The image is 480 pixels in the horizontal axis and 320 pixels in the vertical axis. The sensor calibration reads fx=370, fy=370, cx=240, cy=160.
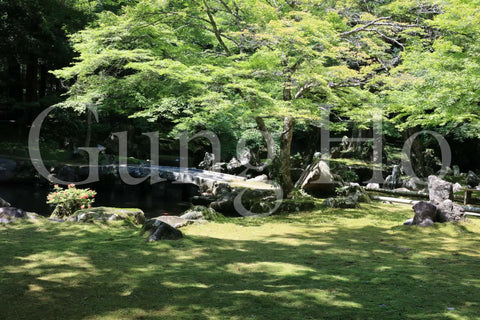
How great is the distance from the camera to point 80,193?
29.5ft

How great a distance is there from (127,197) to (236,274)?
40.0 feet

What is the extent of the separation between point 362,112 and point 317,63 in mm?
2316

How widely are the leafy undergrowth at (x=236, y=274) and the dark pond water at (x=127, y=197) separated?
19.4 ft

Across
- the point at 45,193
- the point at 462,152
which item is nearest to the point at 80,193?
the point at 45,193

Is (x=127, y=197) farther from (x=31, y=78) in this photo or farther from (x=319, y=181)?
(x=31, y=78)

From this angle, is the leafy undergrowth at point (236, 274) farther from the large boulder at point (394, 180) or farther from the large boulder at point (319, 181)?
the large boulder at point (394, 180)

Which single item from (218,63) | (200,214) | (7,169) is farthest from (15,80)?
(200,214)

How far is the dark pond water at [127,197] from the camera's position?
1308 centimetres

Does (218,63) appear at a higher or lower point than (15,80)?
lower

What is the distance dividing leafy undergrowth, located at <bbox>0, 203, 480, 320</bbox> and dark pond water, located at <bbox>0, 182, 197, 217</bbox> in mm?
5914

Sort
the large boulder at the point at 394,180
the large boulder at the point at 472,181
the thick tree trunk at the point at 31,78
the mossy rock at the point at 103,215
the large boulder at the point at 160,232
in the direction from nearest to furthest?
the large boulder at the point at 160,232 < the mossy rock at the point at 103,215 < the large boulder at the point at 394,180 < the large boulder at the point at 472,181 < the thick tree trunk at the point at 31,78

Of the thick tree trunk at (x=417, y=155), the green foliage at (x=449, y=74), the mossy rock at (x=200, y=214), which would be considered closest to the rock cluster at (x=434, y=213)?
the green foliage at (x=449, y=74)

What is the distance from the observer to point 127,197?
15.9 meters

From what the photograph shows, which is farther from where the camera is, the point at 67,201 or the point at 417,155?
the point at 417,155
